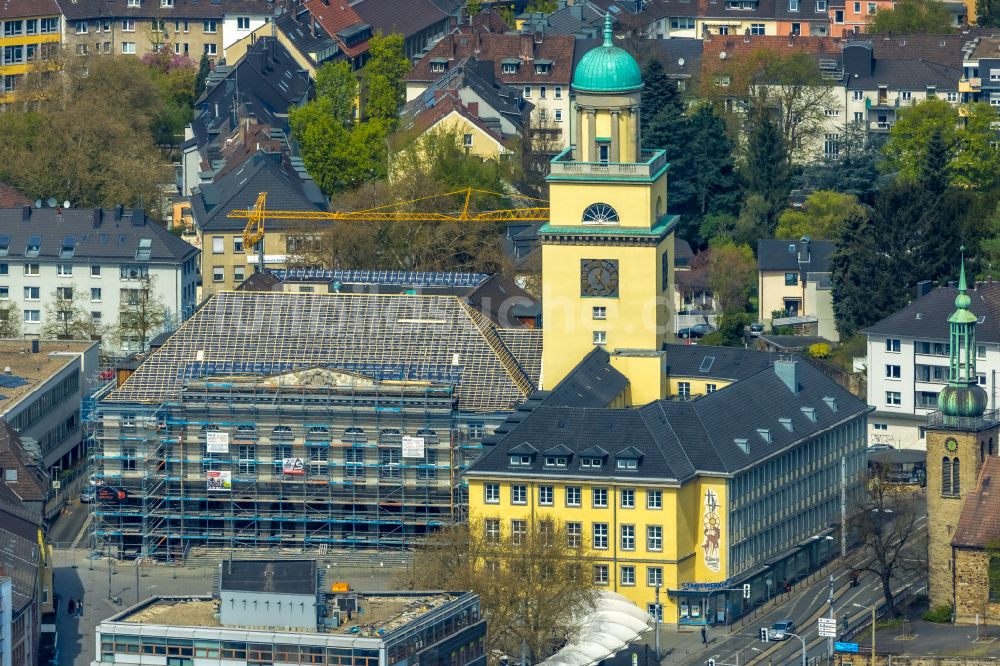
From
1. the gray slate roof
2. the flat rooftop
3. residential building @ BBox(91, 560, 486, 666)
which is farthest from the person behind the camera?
the flat rooftop

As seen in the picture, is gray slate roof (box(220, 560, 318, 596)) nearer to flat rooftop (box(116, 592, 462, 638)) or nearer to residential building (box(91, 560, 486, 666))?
residential building (box(91, 560, 486, 666))

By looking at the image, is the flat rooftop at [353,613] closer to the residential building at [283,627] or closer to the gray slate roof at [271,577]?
the residential building at [283,627]

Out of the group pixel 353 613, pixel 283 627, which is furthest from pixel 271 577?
pixel 353 613

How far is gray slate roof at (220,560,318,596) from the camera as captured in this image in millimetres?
186875

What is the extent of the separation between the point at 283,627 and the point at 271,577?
2613 millimetres

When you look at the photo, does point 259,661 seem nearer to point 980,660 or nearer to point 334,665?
point 334,665

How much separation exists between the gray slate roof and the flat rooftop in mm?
1624

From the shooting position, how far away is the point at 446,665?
189875 mm

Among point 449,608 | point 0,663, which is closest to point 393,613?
point 449,608

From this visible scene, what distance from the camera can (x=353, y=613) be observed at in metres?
189

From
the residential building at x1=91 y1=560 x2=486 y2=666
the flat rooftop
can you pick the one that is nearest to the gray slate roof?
the residential building at x1=91 y1=560 x2=486 y2=666

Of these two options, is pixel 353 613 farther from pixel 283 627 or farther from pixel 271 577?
pixel 271 577

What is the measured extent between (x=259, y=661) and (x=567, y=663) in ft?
62.7

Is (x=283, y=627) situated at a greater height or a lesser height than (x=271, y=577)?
lesser
